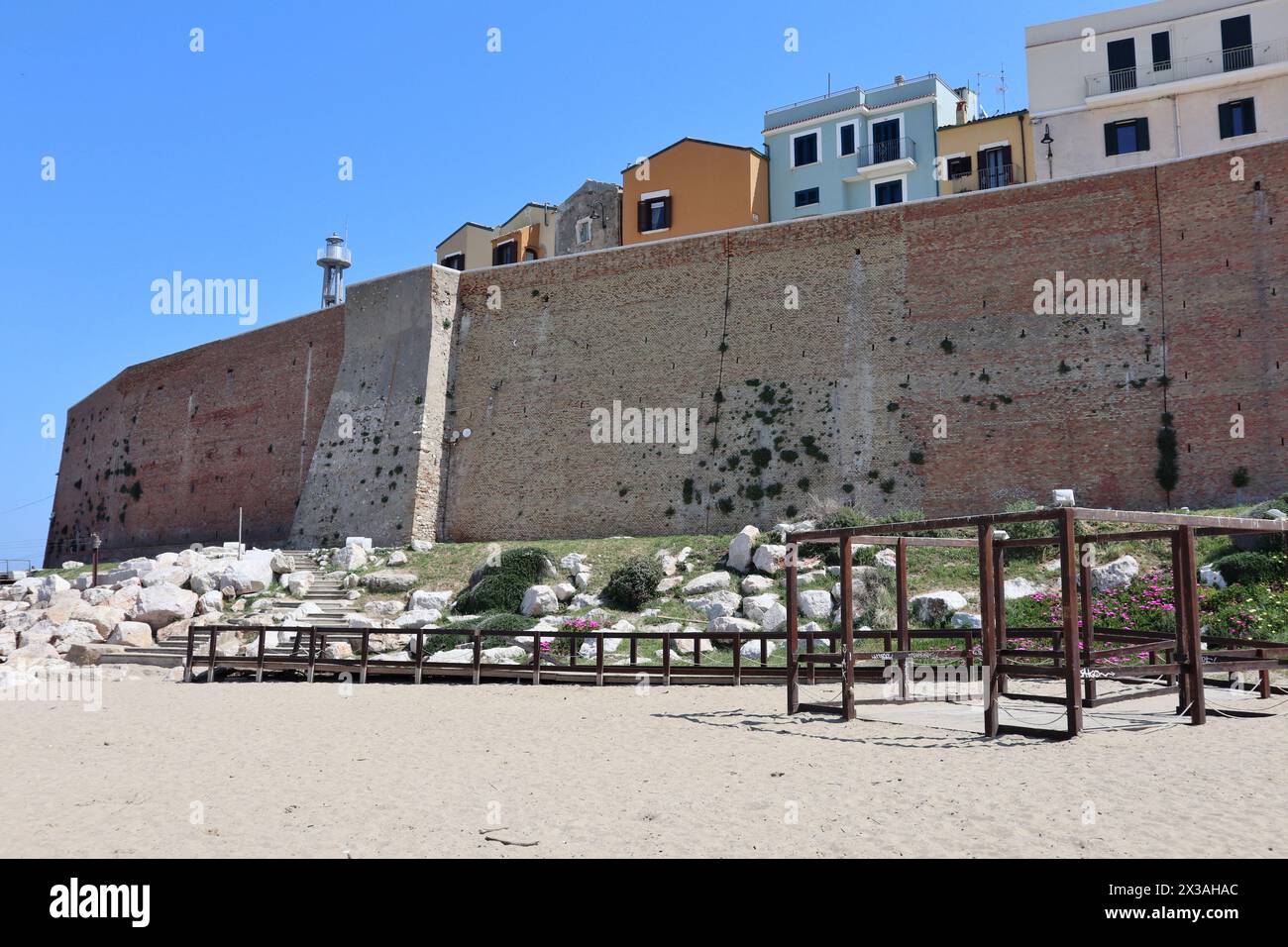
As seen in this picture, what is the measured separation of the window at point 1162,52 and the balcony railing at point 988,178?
4191 millimetres

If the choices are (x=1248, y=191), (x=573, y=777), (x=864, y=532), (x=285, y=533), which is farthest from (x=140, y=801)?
(x=285, y=533)

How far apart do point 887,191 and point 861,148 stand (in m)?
1.60

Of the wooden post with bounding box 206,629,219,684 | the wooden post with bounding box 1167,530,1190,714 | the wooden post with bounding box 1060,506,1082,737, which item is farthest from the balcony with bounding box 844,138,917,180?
the wooden post with bounding box 1060,506,1082,737

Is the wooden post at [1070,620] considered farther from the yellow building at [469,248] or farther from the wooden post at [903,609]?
the yellow building at [469,248]

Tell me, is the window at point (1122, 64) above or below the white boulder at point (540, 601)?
above

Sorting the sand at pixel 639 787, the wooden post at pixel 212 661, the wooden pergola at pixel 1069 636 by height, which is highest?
the wooden pergola at pixel 1069 636

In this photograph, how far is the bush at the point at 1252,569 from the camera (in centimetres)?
1473

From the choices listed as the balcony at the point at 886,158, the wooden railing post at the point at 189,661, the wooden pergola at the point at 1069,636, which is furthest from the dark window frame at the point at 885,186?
the wooden railing post at the point at 189,661

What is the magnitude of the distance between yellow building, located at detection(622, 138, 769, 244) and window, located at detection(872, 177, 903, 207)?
3.35 m

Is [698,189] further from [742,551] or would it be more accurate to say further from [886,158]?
[742,551]

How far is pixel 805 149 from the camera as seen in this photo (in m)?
33.1

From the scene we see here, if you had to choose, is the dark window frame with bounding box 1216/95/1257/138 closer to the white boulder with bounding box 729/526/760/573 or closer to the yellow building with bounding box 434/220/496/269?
the white boulder with bounding box 729/526/760/573

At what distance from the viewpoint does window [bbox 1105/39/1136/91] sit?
27.8 metres
